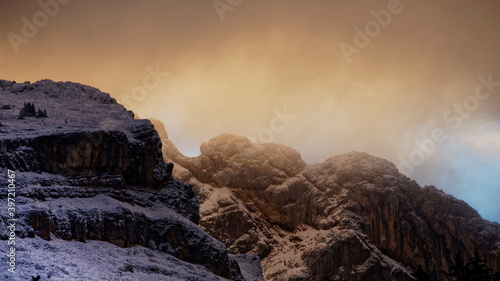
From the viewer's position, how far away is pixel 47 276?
253 ft

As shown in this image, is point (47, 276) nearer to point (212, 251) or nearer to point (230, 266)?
point (212, 251)

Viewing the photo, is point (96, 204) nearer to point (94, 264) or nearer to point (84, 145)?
point (84, 145)

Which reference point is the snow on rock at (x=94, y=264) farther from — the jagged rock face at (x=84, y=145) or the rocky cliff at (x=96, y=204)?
the jagged rock face at (x=84, y=145)

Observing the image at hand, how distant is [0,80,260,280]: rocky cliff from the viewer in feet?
291

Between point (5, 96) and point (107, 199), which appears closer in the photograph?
point (107, 199)

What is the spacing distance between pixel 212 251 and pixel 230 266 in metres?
8.81

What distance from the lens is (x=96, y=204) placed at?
108 meters

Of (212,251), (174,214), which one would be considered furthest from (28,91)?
(212,251)

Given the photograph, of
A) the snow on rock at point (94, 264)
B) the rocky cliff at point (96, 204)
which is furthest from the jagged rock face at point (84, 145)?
the snow on rock at point (94, 264)

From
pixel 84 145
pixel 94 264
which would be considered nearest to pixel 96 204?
pixel 84 145

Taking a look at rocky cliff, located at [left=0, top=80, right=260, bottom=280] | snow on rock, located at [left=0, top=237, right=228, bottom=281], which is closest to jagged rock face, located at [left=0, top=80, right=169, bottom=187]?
rocky cliff, located at [left=0, top=80, right=260, bottom=280]

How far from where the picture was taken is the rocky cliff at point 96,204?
3489 inches

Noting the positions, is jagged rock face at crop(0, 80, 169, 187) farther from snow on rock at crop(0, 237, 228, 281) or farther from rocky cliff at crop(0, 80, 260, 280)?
snow on rock at crop(0, 237, 228, 281)

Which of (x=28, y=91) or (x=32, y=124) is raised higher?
(x=28, y=91)
